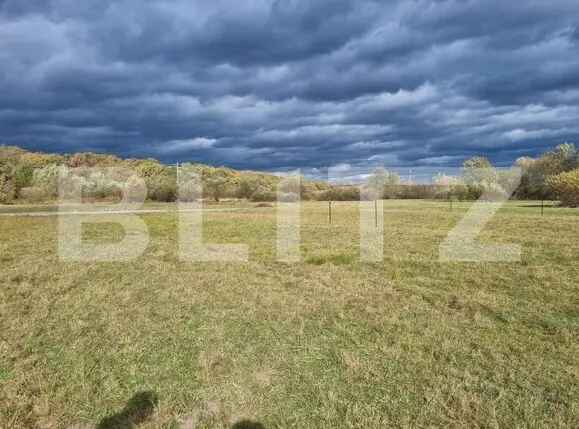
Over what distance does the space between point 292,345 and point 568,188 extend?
37328 millimetres

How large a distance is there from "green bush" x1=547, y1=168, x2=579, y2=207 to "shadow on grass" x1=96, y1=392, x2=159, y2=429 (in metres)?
38.1

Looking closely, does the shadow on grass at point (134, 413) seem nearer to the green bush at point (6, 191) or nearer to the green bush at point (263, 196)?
the green bush at point (263, 196)

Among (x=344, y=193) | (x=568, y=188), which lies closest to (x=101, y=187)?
(x=344, y=193)

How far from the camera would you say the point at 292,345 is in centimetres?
447

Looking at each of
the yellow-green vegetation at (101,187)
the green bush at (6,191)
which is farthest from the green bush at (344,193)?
the green bush at (6,191)

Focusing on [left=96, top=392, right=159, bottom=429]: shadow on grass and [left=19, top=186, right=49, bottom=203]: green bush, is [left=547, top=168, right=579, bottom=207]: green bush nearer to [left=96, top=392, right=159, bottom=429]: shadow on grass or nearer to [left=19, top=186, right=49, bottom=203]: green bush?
[left=96, top=392, right=159, bottom=429]: shadow on grass

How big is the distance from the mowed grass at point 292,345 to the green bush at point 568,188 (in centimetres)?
3016

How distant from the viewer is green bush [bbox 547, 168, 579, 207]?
32.0 metres

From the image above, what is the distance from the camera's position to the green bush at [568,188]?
31969mm

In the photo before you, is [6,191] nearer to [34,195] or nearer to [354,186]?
[34,195]

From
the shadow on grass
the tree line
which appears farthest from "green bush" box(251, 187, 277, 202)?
the shadow on grass

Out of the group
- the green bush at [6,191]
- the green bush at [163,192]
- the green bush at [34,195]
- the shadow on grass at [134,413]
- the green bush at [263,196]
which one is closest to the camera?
the shadow on grass at [134,413]

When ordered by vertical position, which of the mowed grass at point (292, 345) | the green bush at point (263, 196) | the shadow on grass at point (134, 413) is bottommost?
the shadow on grass at point (134, 413)

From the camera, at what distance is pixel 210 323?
5152 millimetres
